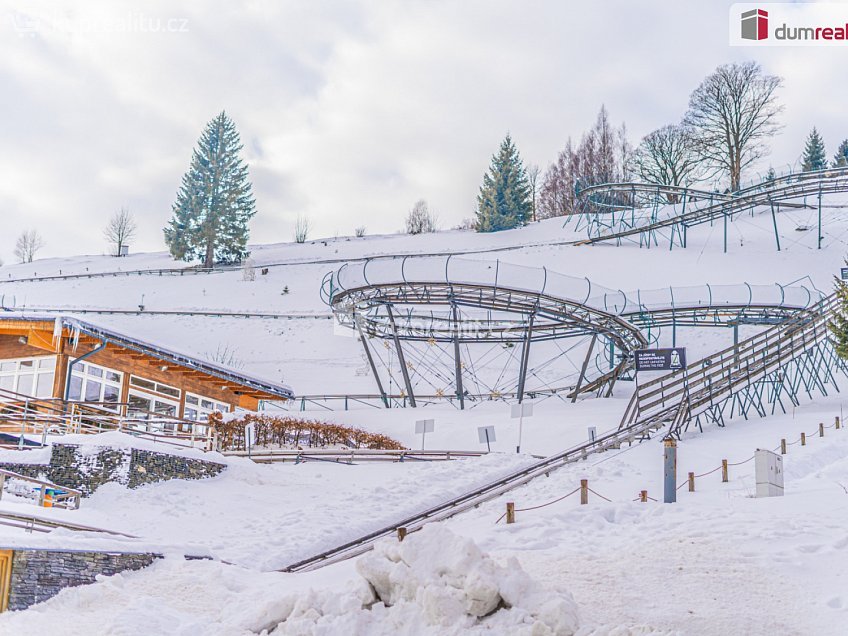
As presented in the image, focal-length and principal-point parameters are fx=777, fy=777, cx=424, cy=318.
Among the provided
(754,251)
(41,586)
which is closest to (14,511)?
(41,586)

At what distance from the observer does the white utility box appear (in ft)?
41.6

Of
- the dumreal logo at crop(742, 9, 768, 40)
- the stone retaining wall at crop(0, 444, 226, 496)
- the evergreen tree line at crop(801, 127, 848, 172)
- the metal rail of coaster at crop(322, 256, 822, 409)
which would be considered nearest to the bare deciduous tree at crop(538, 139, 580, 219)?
the evergreen tree line at crop(801, 127, 848, 172)

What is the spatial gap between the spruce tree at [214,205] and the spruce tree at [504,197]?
20909 mm

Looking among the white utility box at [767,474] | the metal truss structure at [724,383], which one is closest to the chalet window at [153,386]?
the metal truss structure at [724,383]

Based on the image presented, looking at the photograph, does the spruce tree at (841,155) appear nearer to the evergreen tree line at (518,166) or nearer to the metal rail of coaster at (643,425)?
the evergreen tree line at (518,166)

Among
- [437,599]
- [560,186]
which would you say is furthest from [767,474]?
[560,186]

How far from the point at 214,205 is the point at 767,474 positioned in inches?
2415

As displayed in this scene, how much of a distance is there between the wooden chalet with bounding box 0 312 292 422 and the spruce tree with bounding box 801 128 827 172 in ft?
221

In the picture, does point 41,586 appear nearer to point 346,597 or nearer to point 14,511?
point 14,511

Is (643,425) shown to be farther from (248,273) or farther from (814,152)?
(814,152)

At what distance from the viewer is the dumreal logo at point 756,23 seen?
2458 cm

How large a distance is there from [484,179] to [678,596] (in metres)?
64.6

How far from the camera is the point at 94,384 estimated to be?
2528 centimetres

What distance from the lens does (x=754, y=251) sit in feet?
163
